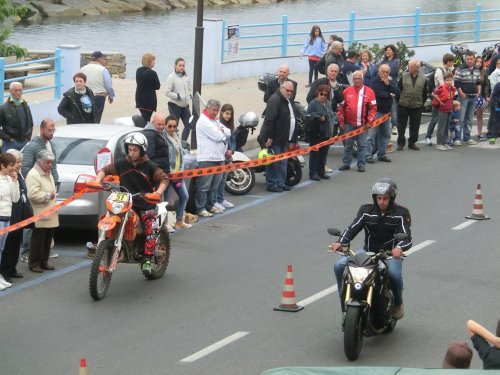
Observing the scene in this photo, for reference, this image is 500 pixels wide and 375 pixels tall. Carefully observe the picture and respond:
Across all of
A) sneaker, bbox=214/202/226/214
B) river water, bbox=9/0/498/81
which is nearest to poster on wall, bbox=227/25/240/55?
river water, bbox=9/0/498/81

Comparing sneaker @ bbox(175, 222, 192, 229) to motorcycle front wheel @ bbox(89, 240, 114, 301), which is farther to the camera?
sneaker @ bbox(175, 222, 192, 229)

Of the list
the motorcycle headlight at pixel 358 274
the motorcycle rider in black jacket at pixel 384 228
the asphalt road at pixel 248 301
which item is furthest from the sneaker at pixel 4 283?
the motorcycle headlight at pixel 358 274

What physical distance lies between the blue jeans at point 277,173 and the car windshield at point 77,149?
3487 millimetres

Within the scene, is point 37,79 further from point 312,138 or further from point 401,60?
point 312,138

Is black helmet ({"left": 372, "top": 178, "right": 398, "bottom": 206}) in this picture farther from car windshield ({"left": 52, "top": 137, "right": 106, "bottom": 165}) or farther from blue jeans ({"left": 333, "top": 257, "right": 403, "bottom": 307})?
car windshield ({"left": 52, "top": 137, "right": 106, "bottom": 165})

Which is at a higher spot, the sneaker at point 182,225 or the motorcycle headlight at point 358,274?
the motorcycle headlight at point 358,274

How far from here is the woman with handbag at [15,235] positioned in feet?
45.1

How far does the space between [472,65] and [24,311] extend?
1259 centimetres

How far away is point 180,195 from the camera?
54.2 ft

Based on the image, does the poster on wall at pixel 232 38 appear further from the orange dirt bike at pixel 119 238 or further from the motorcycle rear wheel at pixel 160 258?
the orange dirt bike at pixel 119 238

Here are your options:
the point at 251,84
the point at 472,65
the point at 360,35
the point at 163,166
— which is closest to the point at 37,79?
the point at 251,84

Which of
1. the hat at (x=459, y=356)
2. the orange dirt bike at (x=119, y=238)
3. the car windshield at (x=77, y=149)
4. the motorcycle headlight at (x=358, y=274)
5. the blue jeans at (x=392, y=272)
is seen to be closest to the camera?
the hat at (x=459, y=356)

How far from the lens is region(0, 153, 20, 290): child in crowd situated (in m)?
13.4

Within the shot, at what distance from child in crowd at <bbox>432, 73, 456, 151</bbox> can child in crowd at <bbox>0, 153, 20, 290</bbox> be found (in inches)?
420
